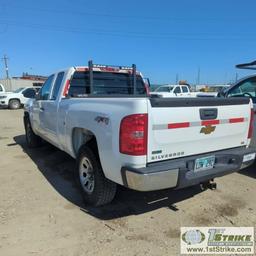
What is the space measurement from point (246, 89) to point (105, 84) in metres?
2.96

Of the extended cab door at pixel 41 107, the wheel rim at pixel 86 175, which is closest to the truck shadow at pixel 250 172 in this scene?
the wheel rim at pixel 86 175

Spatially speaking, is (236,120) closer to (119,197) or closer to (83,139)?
(119,197)

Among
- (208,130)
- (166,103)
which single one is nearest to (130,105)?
(166,103)

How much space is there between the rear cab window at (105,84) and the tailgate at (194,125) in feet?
7.27

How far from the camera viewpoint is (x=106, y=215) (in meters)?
3.78

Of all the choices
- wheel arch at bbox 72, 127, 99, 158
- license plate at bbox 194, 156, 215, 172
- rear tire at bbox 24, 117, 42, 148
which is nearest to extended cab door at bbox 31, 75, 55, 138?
rear tire at bbox 24, 117, 42, 148

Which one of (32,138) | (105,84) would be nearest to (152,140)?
(105,84)

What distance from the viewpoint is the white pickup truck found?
3.00 m

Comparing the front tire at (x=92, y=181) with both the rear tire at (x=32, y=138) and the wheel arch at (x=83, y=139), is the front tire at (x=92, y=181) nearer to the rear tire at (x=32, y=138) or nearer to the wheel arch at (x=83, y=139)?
the wheel arch at (x=83, y=139)

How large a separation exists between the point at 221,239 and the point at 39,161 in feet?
14.3

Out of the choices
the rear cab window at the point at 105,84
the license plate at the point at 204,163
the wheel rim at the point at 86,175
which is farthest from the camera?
the rear cab window at the point at 105,84

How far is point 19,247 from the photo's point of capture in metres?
3.05

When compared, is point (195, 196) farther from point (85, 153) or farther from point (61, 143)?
point (61, 143)

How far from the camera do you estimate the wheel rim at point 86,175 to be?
396 centimetres
